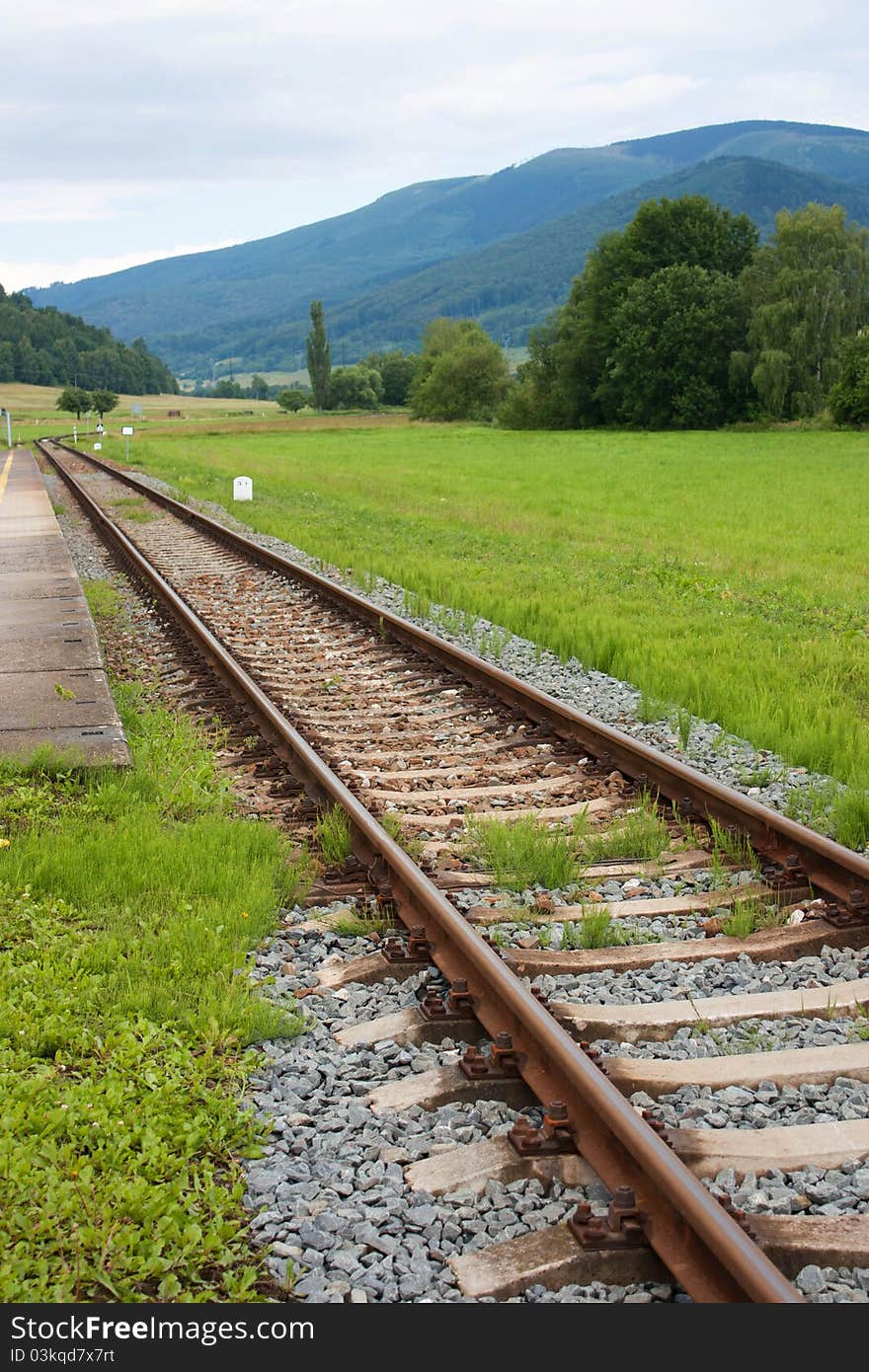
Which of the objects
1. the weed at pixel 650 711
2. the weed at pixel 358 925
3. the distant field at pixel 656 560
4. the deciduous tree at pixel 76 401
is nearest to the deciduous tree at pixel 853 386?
the distant field at pixel 656 560

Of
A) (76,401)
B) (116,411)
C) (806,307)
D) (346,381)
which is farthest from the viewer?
(346,381)

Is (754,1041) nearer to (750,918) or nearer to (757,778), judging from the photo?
(750,918)

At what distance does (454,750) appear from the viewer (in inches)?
313

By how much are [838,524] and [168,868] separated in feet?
62.3

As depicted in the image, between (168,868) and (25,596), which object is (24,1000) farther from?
(25,596)

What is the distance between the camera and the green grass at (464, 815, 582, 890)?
18.9ft

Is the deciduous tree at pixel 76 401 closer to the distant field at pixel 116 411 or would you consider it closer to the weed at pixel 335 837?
the distant field at pixel 116 411

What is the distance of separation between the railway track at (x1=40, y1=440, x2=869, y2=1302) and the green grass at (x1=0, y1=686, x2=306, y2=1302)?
1.51 feet

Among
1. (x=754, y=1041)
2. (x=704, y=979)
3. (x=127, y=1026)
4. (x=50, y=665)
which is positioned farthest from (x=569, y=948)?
(x=50, y=665)

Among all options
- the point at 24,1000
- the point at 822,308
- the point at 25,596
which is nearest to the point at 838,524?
the point at 25,596

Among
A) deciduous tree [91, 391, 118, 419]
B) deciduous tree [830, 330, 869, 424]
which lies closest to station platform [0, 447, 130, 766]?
deciduous tree [830, 330, 869, 424]

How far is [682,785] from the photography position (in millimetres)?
6848

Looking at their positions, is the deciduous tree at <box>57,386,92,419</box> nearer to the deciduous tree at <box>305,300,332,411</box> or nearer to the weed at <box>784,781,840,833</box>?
the deciduous tree at <box>305,300,332,411</box>

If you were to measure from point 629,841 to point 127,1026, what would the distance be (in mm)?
2726
